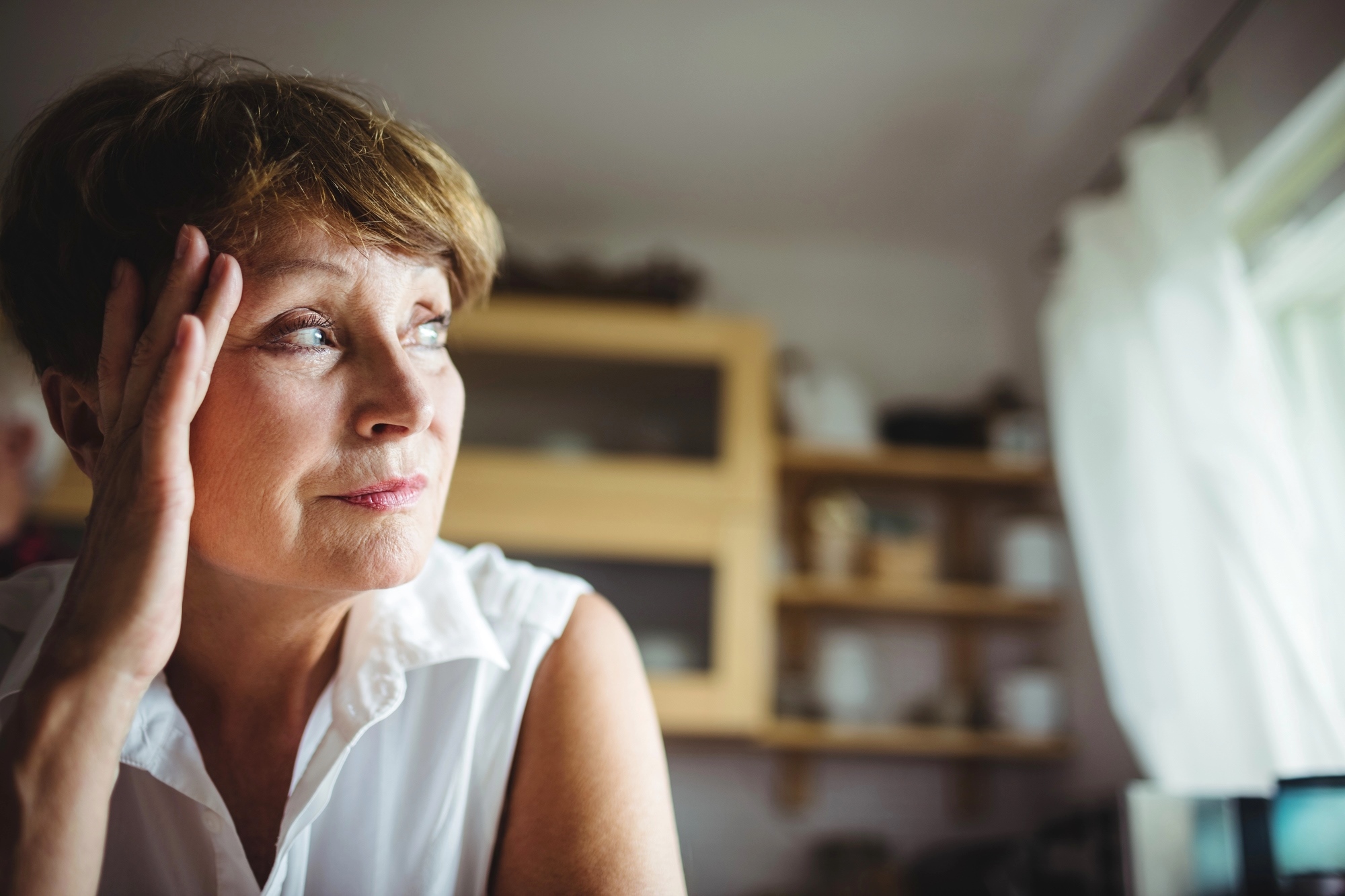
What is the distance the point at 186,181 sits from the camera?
0.63 m

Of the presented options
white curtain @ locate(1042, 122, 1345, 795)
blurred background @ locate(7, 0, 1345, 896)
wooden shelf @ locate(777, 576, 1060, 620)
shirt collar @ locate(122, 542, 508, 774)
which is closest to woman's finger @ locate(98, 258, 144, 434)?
shirt collar @ locate(122, 542, 508, 774)

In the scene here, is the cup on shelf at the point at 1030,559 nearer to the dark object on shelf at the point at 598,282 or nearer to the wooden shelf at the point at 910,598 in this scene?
the wooden shelf at the point at 910,598

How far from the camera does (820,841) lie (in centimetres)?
232

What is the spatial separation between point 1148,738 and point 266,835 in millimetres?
1476

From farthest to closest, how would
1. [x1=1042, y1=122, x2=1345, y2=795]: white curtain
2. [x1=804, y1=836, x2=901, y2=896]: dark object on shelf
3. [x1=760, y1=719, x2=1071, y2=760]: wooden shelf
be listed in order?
1. [x1=760, y1=719, x2=1071, y2=760]: wooden shelf
2. [x1=804, y1=836, x2=901, y2=896]: dark object on shelf
3. [x1=1042, y1=122, x2=1345, y2=795]: white curtain

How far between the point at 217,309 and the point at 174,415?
8 centimetres

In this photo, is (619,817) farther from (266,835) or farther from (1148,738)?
(1148,738)

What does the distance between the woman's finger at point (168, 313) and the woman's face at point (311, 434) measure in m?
0.03

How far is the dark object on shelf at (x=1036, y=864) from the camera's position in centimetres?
162

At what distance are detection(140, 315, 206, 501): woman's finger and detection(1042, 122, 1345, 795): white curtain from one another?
1.36m

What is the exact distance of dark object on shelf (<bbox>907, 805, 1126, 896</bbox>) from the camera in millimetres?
1617

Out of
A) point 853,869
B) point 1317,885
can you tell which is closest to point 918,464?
point 853,869

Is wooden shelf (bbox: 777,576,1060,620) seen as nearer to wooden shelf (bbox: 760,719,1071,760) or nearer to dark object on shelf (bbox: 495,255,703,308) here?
wooden shelf (bbox: 760,719,1071,760)

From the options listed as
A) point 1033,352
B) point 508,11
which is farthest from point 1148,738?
point 508,11
